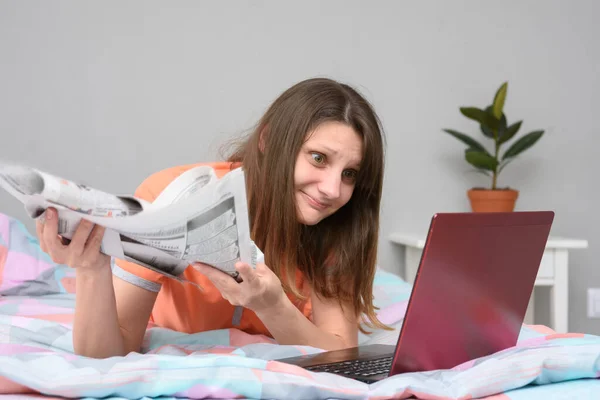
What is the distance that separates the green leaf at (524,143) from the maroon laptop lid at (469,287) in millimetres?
1509

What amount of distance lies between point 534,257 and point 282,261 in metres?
0.48

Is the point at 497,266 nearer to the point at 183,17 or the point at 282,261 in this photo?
the point at 282,261

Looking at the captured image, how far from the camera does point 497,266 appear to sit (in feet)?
2.97

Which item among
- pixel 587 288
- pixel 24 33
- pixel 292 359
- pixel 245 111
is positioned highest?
pixel 24 33

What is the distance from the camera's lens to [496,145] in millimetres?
2432

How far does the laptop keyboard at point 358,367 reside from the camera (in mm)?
888

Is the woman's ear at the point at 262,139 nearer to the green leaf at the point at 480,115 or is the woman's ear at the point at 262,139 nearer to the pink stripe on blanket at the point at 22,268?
the pink stripe on blanket at the point at 22,268

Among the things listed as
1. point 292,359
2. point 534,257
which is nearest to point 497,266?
point 534,257

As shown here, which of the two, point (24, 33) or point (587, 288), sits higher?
point (24, 33)

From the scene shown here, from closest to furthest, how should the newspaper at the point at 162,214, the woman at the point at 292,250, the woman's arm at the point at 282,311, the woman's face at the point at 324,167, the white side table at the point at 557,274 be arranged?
the newspaper at the point at 162,214 < the woman's arm at the point at 282,311 < the woman at the point at 292,250 < the woman's face at the point at 324,167 < the white side table at the point at 557,274

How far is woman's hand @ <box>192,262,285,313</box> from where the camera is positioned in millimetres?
886

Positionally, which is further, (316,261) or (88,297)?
(316,261)

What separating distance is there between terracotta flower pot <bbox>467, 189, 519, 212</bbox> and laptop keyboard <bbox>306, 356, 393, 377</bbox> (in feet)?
5.05

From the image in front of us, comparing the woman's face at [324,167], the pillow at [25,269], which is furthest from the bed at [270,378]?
the pillow at [25,269]
